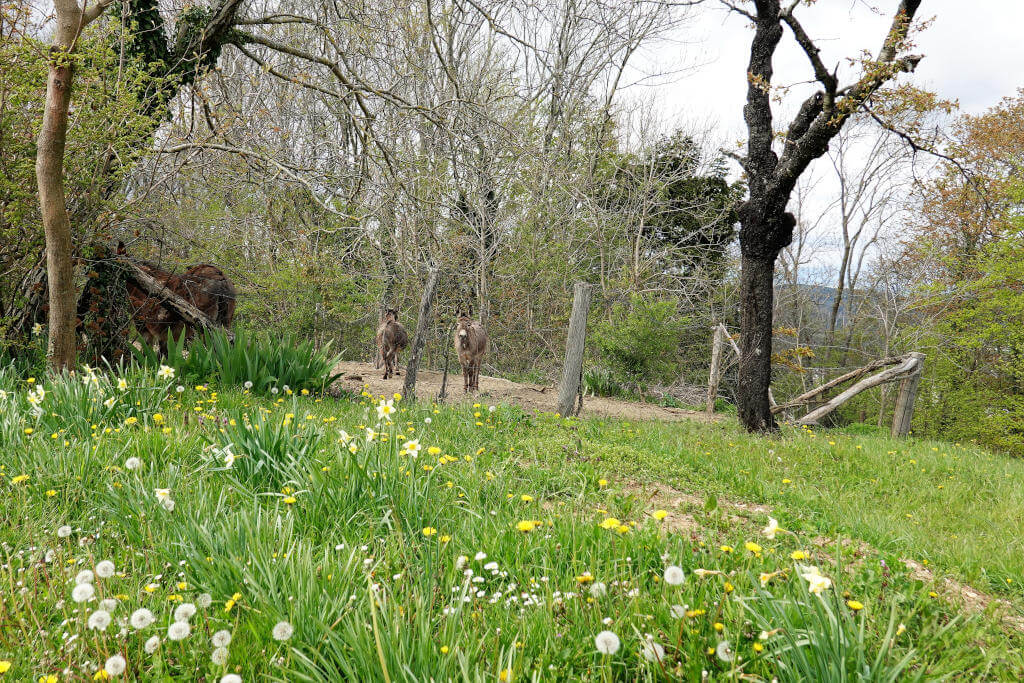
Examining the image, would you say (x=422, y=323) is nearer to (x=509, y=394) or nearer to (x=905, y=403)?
(x=509, y=394)

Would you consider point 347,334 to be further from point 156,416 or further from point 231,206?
point 156,416

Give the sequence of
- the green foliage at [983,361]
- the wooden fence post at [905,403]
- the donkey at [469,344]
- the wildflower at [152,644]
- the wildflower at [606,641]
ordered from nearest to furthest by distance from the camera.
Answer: the wildflower at [606,641], the wildflower at [152,644], the wooden fence post at [905,403], the donkey at [469,344], the green foliage at [983,361]

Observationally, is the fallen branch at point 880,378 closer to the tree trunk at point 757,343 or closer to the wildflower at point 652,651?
the tree trunk at point 757,343

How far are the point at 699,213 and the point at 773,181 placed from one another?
10650 mm

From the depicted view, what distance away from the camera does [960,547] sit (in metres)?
4.04

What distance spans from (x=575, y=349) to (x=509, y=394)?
116 inches

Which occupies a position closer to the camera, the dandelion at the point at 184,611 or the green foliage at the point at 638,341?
the dandelion at the point at 184,611

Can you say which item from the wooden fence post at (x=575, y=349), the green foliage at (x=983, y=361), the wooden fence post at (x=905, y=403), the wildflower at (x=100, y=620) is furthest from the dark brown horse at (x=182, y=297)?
the green foliage at (x=983, y=361)

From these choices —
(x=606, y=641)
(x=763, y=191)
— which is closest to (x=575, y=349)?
(x=763, y=191)

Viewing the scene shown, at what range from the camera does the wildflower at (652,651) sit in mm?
1702

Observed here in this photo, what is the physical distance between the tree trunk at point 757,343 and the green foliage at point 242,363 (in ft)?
21.5

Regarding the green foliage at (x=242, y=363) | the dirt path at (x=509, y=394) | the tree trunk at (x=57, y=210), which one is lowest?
the dirt path at (x=509, y=394)

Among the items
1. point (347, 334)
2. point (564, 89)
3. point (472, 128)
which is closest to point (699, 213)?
point (564, 89)

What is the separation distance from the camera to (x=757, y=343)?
30.3 feet
